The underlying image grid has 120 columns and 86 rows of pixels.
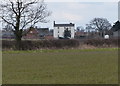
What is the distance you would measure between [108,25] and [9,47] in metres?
80.3

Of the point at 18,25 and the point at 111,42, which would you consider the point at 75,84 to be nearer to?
the point at 18,25

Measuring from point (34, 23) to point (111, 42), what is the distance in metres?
13.3

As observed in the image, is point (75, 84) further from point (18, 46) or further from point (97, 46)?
point (97, 46)

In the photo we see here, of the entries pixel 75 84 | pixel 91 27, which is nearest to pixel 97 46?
pixel 75 84

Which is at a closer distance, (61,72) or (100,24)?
(61,72)

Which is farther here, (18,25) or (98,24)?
(98,24)

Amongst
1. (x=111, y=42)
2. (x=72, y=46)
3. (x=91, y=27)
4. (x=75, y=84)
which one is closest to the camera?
(x=75, y=84)

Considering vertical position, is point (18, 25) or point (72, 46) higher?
point (18, 25)

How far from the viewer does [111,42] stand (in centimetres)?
5419

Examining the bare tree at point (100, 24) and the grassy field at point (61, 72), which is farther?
the bare tree at point (100, 24)

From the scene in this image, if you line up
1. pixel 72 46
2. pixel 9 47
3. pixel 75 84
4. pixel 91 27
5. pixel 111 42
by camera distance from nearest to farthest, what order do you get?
pixel 75 84
pixel 9 47
pixel 72 46
pixel 111 42
pixel 91 27

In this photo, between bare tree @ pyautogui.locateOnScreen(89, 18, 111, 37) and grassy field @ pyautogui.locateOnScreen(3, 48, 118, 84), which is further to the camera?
bare tree @ pyautogui.locateOnScreen(89, 18, 111, 37)

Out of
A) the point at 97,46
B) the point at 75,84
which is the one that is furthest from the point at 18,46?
the point at 75,84

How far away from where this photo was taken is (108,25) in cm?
12288
